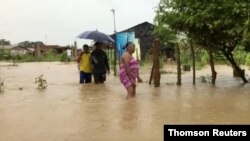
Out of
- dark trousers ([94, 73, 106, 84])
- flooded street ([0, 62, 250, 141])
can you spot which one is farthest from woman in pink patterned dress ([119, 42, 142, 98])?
dark trousers ([94, 73, 106, 84])

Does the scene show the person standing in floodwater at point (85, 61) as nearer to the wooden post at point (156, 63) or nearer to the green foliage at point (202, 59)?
the wooden post at point (156, 63)

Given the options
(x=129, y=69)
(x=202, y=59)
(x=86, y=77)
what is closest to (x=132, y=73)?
(x=129, y=69)

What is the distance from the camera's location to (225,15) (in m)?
12.4

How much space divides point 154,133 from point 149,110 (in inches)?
91.6

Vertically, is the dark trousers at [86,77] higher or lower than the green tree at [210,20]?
lower

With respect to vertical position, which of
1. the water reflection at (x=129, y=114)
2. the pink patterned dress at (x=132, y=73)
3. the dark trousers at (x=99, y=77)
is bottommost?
the water reflection at (x=129, y=114)

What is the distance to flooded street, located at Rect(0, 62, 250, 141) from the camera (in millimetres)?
7607

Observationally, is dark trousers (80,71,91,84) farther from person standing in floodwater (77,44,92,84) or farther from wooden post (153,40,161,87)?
wooden post (153,40,161,87)

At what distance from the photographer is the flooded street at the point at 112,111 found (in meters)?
7.61

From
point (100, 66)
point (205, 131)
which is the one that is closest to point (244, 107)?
point (205, 131)

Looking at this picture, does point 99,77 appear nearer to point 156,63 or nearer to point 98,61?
point 98,61

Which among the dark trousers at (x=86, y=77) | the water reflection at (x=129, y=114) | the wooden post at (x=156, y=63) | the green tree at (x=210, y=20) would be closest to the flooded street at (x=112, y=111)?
the water reflection at (x=129, y=114)

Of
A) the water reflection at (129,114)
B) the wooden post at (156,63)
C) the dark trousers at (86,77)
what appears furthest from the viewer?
the dark trousers at (86,77)

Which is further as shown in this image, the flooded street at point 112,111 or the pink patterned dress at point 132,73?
the pink patterned dress at point 132,73
